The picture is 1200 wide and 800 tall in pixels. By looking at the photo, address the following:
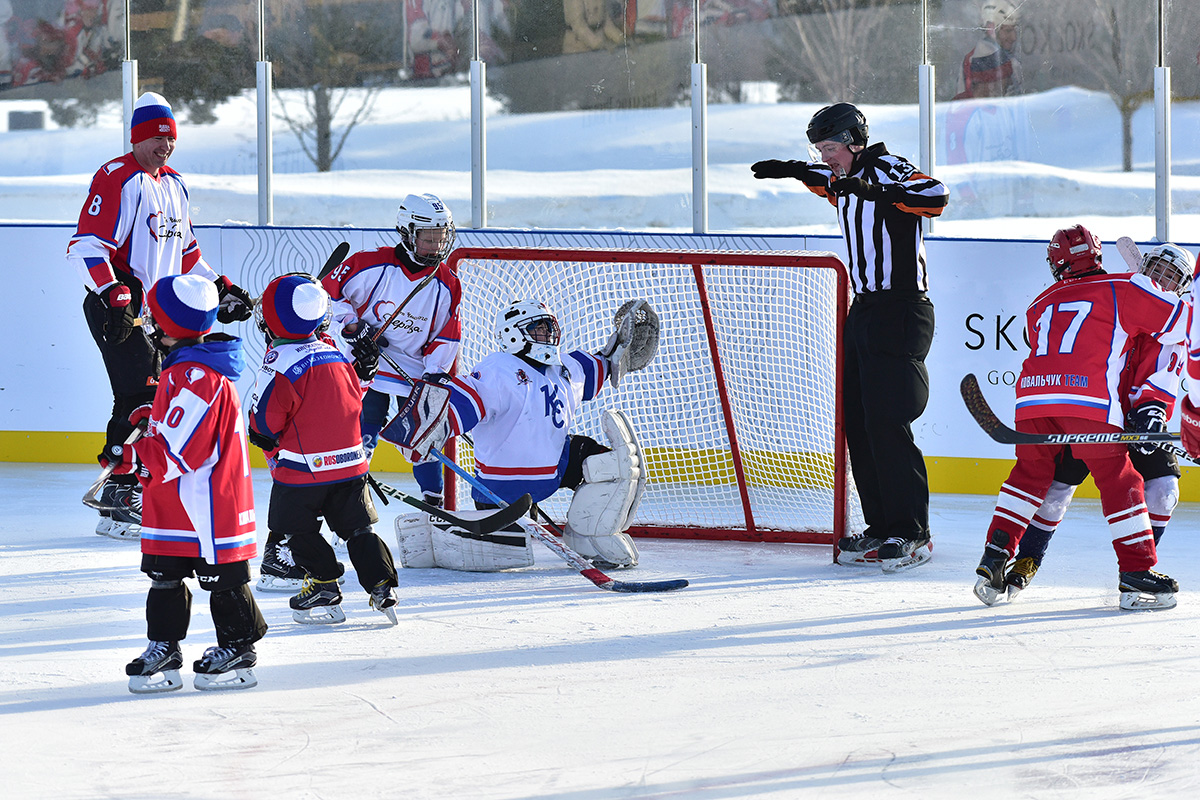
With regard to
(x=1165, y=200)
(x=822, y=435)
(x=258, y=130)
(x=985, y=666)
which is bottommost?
(x=985, y=666)

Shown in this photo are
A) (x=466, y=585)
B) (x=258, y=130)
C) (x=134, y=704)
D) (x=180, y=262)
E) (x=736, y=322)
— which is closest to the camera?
(x=134, y=704)

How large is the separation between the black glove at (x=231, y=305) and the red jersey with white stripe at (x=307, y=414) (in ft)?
0.47

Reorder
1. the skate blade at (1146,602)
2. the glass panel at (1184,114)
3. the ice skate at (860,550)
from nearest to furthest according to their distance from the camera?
1. the skate blade at (1146,602)
2. the ice skate at (860,550)
3. the glass panel at (1184,114)

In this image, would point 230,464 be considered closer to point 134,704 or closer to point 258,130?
point 134,704

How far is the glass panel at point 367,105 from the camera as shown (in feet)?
23.5

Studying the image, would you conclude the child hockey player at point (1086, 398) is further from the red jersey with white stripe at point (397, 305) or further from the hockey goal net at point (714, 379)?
the red jersey with white stripe at point (397, 305)

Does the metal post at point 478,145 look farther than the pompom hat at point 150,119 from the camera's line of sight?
Yes

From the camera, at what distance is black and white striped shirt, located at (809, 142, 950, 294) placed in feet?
14.9

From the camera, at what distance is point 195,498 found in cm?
309

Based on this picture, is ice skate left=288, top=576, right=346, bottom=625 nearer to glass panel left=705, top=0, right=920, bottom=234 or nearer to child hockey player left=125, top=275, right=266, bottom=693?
child hockey player left=125, top=275, right=266, bottom=693

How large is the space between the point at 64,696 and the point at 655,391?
2938 mm

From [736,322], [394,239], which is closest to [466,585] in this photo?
[736,322]

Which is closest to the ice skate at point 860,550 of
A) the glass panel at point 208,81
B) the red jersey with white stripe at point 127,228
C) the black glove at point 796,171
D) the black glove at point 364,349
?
the black glove at point 796,171

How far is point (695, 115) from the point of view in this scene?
6746 mm
